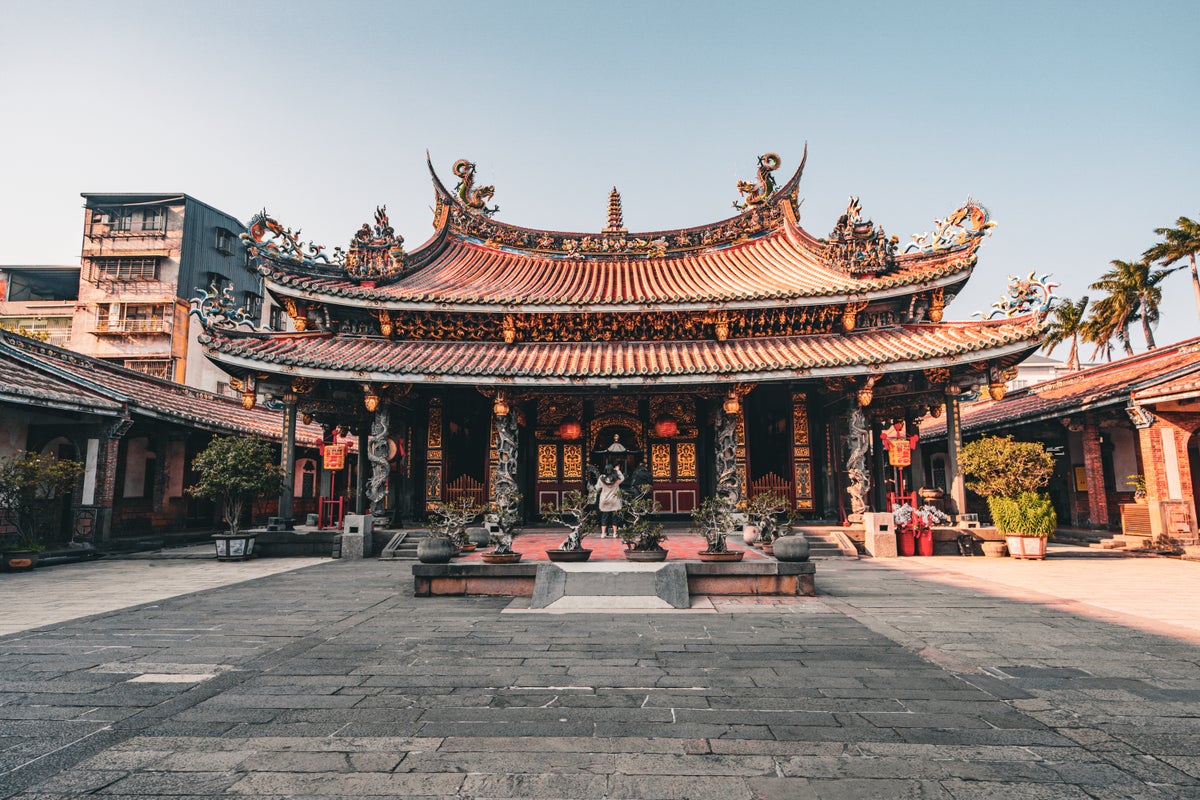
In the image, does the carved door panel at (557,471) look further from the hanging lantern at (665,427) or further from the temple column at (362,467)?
the temple column at (362,467)

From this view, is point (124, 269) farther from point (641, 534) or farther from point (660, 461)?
point (641, 534)

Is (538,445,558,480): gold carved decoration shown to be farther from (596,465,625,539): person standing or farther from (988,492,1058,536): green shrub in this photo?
(988,492,1058,536): green shrub

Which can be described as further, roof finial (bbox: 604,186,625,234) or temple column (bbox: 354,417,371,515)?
roof finial (bbox: 604,186,625,234)

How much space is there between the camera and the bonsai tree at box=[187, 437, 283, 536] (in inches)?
527

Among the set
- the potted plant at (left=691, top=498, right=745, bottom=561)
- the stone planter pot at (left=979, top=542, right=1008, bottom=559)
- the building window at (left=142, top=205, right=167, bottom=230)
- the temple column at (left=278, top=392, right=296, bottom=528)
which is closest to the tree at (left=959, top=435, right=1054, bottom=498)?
the stone planter pot at (left=979, top=542, right=1008, bottom=559)

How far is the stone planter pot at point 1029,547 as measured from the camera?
497 inches

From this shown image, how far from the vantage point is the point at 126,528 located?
16766 mm

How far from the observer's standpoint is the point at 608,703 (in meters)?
4.34

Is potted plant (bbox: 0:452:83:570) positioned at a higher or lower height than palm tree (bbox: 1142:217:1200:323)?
lower

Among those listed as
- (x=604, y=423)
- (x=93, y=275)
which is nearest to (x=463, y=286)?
(x=604, y=423)

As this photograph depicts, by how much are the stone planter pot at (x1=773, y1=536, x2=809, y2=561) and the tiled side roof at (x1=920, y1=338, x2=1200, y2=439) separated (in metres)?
11.2

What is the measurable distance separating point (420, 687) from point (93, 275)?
44.1 metres

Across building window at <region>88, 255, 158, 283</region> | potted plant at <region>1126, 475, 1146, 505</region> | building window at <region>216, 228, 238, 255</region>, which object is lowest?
potted plant at <region>1126, 475, 1146, 505</region>

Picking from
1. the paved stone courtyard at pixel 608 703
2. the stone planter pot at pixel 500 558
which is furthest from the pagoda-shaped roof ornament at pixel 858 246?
the stone planter pot at pixel 500 558
